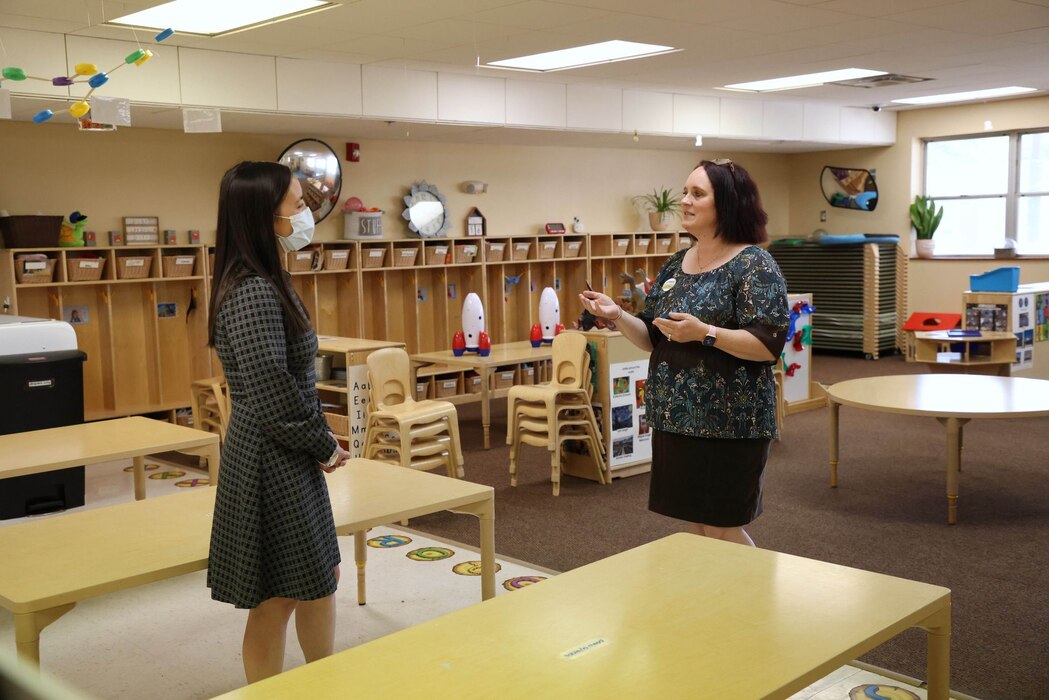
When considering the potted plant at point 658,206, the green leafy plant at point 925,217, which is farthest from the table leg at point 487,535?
the green leafy plant at point 925,217

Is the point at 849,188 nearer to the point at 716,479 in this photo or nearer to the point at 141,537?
the point at 716,479

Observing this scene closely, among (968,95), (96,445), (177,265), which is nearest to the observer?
(96,445)

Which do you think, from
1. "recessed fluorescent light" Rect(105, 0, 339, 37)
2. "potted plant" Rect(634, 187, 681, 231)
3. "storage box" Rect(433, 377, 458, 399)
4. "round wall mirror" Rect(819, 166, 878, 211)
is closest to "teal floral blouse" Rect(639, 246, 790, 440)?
"recessed fluorescent light" Rect(105, 0, 339, 37)

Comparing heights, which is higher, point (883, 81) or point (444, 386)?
point (883, 81)

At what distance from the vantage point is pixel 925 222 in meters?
11.0

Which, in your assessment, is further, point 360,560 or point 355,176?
point 355,176

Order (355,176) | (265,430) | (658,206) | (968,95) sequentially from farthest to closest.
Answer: (658,206) < (968,95) < (355,176) < (265,430)

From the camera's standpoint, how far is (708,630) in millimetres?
1798

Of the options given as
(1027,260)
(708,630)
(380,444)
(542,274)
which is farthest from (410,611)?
(1027,260)

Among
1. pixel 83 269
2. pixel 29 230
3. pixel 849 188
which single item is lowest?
pixel 83 269

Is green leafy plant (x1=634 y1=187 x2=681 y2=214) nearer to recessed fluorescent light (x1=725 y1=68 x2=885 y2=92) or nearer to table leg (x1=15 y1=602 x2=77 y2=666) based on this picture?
recessed fluorescent light (x1=725 y1=68 x2=885 y2=92)

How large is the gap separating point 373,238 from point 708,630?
673 cm

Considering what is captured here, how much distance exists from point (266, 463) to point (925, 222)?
10.1m

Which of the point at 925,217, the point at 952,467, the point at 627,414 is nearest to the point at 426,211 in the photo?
the point at 627,414
